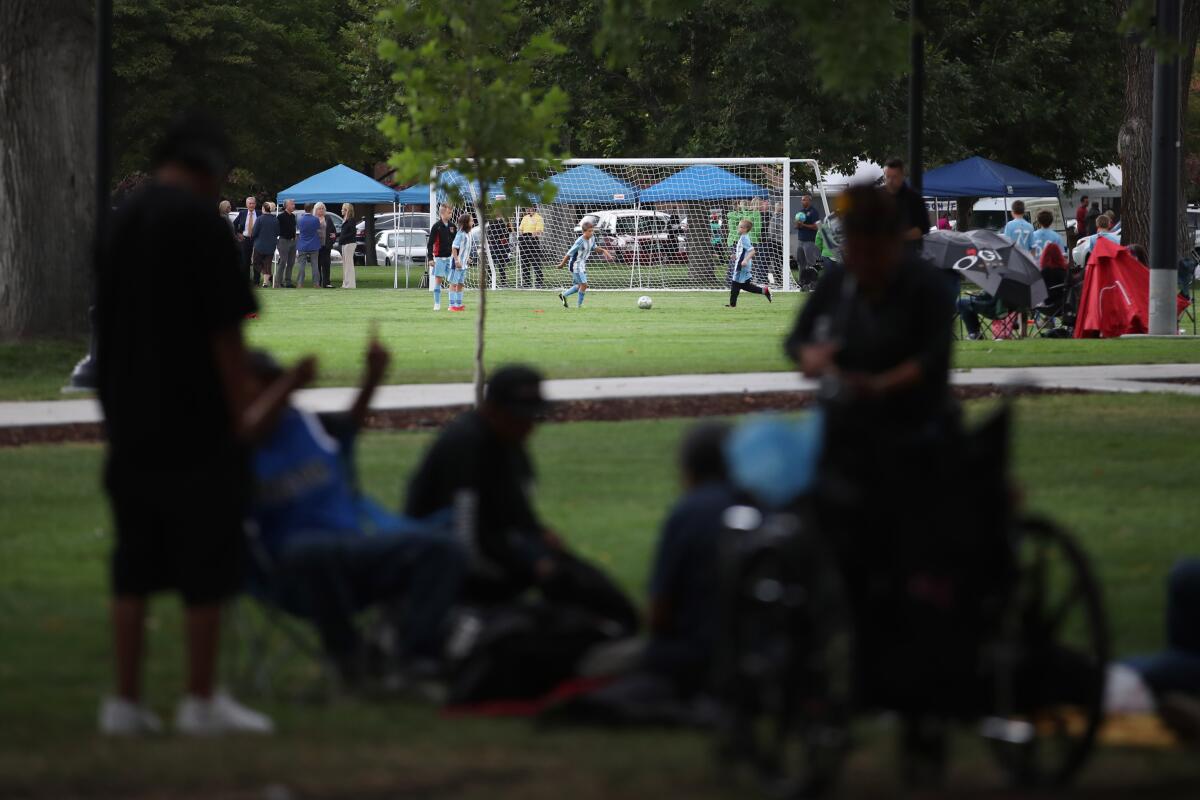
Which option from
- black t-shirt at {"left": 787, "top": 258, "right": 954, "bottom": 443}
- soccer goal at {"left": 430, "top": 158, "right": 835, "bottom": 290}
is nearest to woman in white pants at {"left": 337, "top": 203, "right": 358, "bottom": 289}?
soccer goal at {"left": 430, "top": 158, "right": 835, "bottom": 290}

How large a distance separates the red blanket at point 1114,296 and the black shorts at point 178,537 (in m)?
21.6

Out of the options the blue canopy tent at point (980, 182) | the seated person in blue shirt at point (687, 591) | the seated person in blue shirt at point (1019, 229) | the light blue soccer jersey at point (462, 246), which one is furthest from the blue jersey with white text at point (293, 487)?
the blue canopy tent at point (980, 182)

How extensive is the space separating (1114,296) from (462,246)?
1176 cm

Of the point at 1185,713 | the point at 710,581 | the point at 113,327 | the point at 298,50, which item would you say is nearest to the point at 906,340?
the point at 710,581

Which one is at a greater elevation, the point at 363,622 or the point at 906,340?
the point at 906,340

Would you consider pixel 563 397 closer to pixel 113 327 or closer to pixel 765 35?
pixel 113 327

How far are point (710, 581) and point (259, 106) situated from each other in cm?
5675

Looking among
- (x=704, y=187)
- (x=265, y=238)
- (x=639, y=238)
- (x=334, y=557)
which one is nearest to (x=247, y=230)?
(x=265, y=238)

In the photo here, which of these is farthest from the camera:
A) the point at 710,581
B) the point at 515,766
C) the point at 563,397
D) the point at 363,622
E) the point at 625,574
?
the point at 563,397

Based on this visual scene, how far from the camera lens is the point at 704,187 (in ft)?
157

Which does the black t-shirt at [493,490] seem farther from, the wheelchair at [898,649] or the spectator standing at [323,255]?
the spectator standing at [323,255]

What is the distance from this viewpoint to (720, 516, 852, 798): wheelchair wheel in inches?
191

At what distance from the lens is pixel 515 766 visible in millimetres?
5504

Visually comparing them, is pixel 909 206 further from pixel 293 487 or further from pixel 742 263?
pixel 742 263
